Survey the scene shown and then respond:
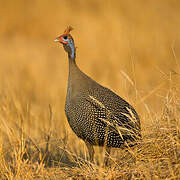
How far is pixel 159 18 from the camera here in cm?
920

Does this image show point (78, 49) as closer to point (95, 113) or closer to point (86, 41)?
point (86, 41)

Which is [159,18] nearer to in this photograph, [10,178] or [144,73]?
[144,73]

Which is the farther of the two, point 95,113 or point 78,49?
point 78,49

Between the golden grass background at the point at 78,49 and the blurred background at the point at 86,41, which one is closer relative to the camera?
the golden grass background at the point at 78,49

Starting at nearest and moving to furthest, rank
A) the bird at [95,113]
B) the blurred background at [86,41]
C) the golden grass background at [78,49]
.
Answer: the bird at [95,113]
the golden grass background at [78,49]
the blurred background at [86,41]

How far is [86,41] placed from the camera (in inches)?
347

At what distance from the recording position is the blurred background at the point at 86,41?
24.7 ft

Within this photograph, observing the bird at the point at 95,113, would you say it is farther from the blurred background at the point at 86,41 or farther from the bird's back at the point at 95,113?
the blurred background at the point at 86,41

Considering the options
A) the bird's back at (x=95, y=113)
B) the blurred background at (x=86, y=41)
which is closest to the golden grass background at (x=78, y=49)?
the blurred background at (x=86, y=41)

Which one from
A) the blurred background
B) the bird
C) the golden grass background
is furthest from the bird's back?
the blurred background

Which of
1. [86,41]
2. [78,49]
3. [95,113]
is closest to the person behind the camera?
[95,113]

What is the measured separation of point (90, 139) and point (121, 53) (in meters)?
5.22

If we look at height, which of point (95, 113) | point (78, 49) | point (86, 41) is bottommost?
point (95, 113)

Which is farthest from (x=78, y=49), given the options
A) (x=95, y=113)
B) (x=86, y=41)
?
(x=95, y=113)
